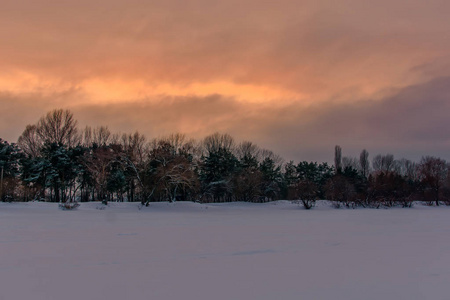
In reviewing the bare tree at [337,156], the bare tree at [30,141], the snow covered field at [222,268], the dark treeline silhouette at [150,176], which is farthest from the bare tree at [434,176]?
the bare tree at [30,141]

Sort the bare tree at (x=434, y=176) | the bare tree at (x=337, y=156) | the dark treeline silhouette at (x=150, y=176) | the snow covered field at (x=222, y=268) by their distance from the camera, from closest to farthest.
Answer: the snow covered field at (x=222, y=268) < the dark treeline silhouette at (x=150, y=176) < the bare tree at (x=434, y=176) < the bare tree at (x=337, y=156)

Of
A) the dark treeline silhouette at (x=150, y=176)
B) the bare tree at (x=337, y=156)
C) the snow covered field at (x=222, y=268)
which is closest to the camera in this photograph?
the snow covered field at (x=222, y=268)

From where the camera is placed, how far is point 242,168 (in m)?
53.2

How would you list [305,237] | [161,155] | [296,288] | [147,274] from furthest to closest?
[161,155] < [305,237] < [147,274] < [296,288]

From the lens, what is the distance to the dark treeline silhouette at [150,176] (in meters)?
37.5

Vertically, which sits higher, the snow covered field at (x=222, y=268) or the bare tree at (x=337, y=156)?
the bare tree at (x=337, y=156)

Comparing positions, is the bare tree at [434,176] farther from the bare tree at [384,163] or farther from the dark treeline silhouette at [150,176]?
the bare tree at [384,163]

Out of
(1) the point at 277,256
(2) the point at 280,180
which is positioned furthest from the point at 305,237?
(2) the point at 280,180

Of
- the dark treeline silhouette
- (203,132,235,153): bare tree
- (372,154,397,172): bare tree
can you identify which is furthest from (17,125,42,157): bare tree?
(372,154,397,172): bare tree

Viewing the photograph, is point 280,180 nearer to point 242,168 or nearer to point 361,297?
point 242,168

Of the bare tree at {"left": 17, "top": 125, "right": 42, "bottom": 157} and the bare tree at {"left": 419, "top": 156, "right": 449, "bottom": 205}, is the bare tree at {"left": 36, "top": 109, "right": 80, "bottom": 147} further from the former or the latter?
the bare tree at {"left": 419, "top": 156, "right": 449, "bottom": 205}

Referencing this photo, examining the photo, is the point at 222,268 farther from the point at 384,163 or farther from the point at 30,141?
the point at 384,163

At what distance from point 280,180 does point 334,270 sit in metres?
56.8

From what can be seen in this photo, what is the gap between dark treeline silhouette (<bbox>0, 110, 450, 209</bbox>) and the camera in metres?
37.5
